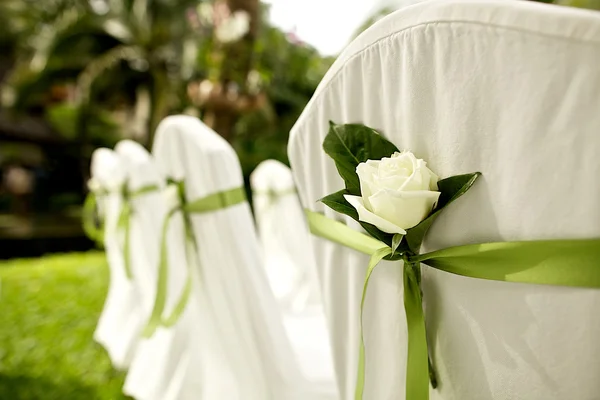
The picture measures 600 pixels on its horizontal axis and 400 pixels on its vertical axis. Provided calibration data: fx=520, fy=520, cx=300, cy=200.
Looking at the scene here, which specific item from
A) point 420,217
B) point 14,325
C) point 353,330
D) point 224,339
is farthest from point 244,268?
point 14,325

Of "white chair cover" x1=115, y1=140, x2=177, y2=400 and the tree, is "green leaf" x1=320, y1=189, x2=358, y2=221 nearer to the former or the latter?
"white chair cover" x1=115, y1=140, x2=177, y2=400

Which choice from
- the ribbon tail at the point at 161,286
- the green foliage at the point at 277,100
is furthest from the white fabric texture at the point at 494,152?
the green foliage at the point at 277,100

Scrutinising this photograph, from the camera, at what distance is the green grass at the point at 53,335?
2.01m

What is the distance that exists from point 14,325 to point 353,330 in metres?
2.72

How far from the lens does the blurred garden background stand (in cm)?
262

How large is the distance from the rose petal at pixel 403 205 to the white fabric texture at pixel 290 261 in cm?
77

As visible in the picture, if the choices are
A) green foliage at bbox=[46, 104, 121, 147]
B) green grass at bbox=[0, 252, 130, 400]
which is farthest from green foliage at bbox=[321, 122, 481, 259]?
green foliage at bbox=[46, 104, 121, 147]

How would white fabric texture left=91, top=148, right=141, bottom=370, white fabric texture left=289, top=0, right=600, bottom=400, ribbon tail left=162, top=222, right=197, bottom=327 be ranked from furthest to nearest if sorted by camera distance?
white fabric texture left=91, top=148, right=141, bottom=370 → ribbon tail left=162, top=222, right=197, bottom=327 → white fabric texture left=289, top=0, right=600, bottom=400

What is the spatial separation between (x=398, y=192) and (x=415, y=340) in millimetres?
194

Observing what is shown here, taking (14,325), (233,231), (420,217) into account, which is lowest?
(14,325)

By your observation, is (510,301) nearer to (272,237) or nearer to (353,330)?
(353,330)

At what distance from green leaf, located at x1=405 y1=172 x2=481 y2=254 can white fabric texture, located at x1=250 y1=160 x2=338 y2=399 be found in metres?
0.73

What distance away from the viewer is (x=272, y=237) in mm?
2217

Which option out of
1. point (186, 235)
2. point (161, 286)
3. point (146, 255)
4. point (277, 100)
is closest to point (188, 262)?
point (186, 235)
